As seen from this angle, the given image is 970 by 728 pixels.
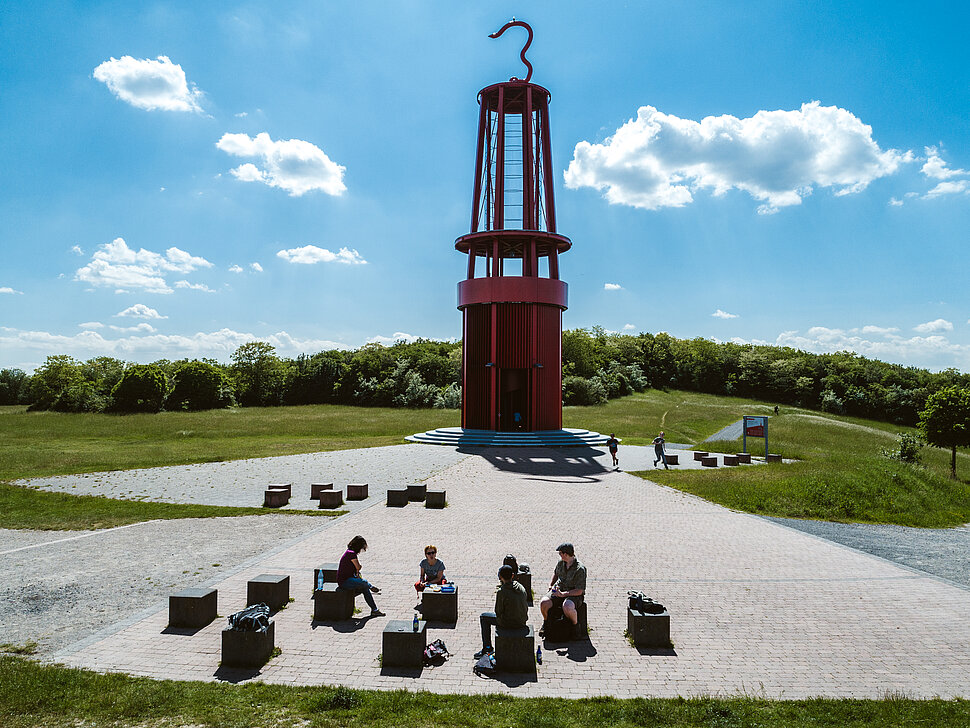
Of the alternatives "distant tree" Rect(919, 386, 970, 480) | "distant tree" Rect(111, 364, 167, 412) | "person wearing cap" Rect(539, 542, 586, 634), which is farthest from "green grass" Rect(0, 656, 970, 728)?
"distant tree" Rect(111, 364, 167, 412)

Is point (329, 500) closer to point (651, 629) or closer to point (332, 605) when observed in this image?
point (332, 605)

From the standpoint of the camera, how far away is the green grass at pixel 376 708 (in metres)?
5.55

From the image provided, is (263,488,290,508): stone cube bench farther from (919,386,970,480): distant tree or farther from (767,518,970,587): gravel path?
(919,386,970,480): distant tree

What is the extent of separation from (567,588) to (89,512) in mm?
13498

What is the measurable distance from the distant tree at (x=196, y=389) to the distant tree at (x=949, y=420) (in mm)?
60503

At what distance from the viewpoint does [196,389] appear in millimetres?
59906

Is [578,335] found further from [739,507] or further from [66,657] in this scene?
[66,657]

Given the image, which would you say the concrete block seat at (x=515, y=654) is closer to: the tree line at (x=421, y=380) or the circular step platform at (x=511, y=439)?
the circular step platform at (x=511, y=439)

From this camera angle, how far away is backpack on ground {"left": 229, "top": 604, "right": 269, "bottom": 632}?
6.67 m

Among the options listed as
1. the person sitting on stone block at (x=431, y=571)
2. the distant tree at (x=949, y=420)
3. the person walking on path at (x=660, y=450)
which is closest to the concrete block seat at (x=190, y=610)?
the person sitting on stone block at (x=431, y=571)

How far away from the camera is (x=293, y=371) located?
238 ft

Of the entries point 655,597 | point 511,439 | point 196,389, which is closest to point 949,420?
point 511,439

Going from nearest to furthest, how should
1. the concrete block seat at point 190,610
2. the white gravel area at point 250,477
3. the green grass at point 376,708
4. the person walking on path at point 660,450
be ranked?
the green grass at point 376,708 → the concrete block seat at point 190,610 → the white gravel area at point 250,477 → the person walking on path at point 660,450

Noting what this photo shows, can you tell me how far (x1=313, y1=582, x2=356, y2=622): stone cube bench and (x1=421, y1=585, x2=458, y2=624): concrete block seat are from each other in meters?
1.08
